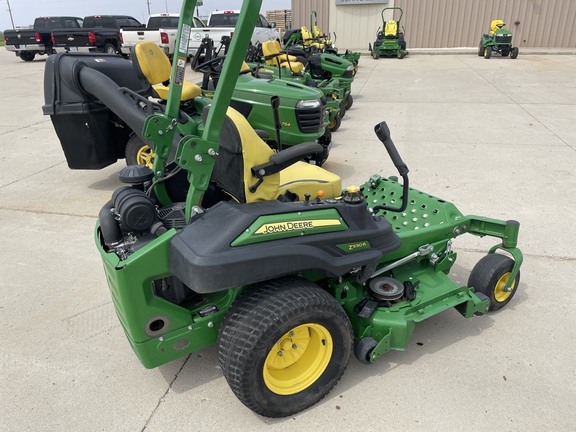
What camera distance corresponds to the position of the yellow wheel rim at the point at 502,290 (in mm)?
2957

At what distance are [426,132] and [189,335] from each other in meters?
5.84

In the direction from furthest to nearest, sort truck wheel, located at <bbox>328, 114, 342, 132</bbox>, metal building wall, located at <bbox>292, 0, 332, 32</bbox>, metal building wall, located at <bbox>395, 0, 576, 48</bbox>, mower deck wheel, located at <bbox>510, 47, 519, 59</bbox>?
A: metal building wall, located at <bbox>292, 0, 332, 32</bbox> < metal building wall, located at <bbox>395, 0, 576, 48</bbox> < mower deck wheel, located at <bbox>510, 47, 519, 59</bbox> < truck wheel, located at <bbox>328, 114, 342, 132</bbox>

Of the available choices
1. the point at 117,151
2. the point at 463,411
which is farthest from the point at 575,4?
the point at 463,411

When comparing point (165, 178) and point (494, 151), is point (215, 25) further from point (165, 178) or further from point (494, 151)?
point (165, 178)

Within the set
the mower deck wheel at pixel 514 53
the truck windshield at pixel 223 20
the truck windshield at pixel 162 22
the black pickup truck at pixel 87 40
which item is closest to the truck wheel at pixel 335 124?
the truck windshield at pixel 223 20

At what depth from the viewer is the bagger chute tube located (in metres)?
1.99

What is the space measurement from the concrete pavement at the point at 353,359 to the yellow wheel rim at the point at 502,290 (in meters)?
0.11

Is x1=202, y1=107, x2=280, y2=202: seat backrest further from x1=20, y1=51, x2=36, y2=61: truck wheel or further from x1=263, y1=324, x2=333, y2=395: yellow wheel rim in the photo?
x1=20, y1=51, x2=36, y2=61: truck wheel

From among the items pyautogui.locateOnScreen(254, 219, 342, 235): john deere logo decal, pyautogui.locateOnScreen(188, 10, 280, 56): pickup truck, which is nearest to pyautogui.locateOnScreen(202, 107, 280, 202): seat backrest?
pyautogui.locateOnScreen(254, 219, 342, 235): john deere logo decal

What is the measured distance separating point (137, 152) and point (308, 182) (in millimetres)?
2748

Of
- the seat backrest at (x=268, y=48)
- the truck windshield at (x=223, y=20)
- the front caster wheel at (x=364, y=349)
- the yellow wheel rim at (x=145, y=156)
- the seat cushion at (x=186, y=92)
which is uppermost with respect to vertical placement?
the truck windshield at (x=223, y=20)

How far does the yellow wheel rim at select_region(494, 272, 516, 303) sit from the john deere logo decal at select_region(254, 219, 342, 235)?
1374 mm

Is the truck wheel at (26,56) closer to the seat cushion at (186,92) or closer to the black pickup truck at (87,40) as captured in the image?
the black pickup truck at (87,40)

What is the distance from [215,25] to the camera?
1608 centimetres
